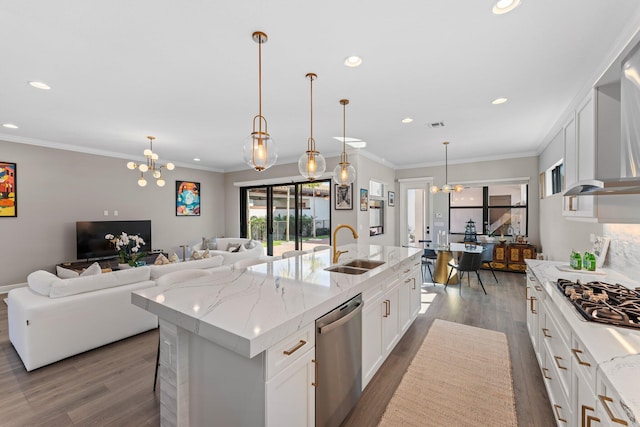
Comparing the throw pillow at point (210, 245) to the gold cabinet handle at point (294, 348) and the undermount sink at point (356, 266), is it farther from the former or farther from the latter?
the gold cabinet handle at point (294, 348)

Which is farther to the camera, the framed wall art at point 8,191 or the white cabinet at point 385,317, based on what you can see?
the framed wall art at point 8,191

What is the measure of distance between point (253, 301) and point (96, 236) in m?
5.78

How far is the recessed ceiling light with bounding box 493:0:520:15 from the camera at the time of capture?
171cm

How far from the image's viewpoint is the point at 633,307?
4.77 feet

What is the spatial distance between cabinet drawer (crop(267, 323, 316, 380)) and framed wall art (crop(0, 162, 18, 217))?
20.8ft

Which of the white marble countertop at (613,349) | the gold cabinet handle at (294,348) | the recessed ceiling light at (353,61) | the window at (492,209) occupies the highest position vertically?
the recessed ceiling light at (353,61)

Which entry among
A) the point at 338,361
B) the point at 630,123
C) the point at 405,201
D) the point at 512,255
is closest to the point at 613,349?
the point at 630,123

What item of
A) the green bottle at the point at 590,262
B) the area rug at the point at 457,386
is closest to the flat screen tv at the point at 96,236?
the area rug at the point at 457,386

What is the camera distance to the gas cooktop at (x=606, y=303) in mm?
1341

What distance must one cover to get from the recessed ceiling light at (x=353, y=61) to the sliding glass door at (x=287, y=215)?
388 cm

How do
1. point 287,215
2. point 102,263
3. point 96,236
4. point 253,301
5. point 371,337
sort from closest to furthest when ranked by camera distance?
point 253,301 < point 371,337 < point 102,263 < point 96,236 < point 287,215

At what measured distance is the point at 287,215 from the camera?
7.24 meters

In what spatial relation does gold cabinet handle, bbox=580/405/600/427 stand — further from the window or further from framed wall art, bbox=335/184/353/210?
Answer: the window

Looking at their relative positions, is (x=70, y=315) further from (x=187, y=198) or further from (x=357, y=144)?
(x=187, y=198)
